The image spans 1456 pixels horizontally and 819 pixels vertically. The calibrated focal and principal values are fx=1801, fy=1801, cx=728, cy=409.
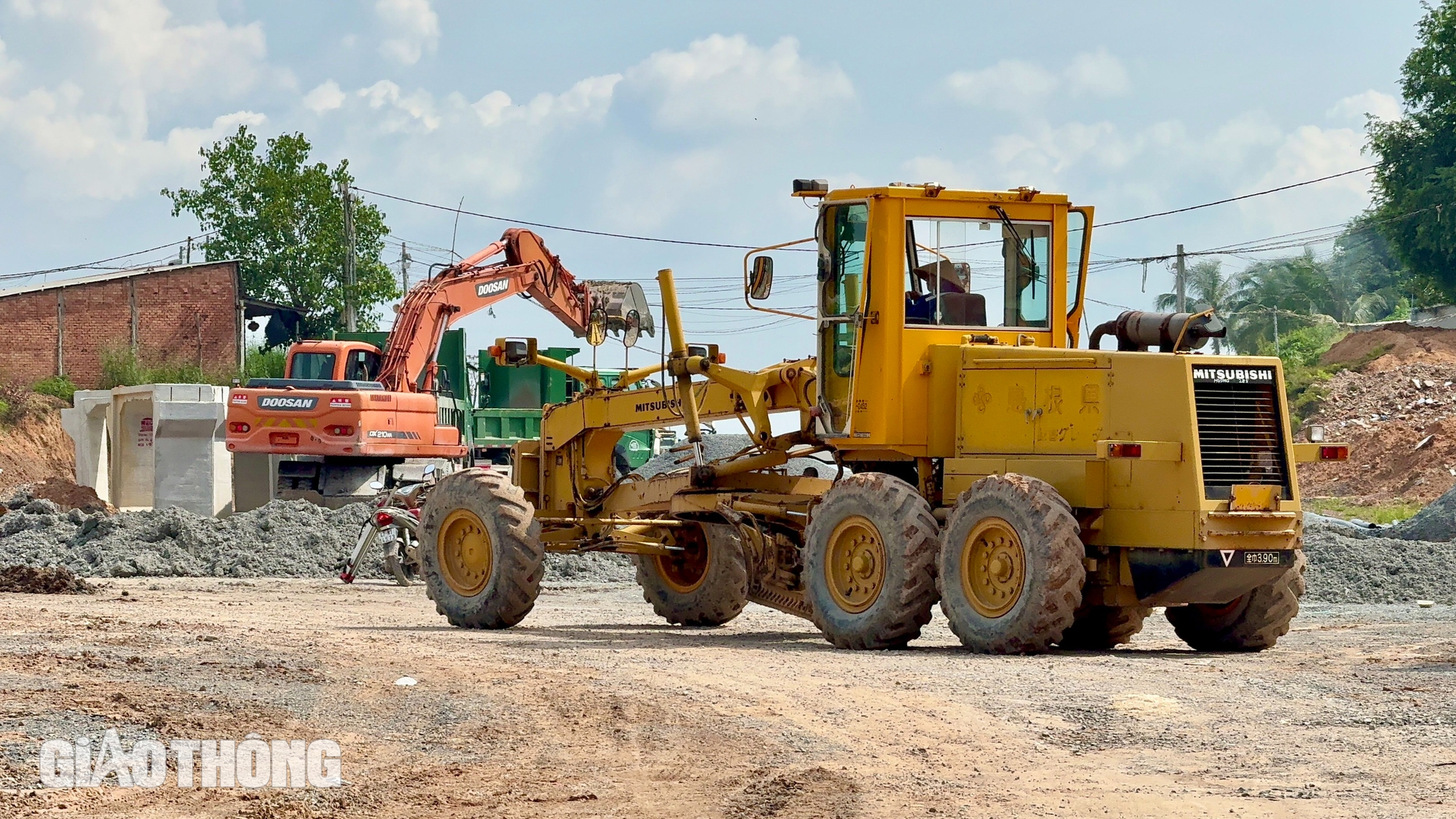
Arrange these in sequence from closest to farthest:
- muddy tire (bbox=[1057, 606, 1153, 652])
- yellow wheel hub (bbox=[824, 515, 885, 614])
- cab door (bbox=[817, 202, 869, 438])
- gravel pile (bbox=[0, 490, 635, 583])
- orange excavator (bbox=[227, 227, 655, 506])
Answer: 1. yellow wheel hub (bbox=[824, 515, 885, 614])
2. muddy tire (bbox=[1057, 606, 1153, 652])
3. cab door (bbox=[817, 202, 869, 438])
4. gravel pile (bbox=[0, 490, 635, 583])
5. orange excavator (bbox=[227, 227, 655, 506])

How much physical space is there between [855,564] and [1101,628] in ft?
6.61

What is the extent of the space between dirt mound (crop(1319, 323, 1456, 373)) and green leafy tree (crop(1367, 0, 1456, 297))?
1650mm

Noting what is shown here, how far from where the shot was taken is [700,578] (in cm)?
1658

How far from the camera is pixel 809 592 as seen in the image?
545 inches

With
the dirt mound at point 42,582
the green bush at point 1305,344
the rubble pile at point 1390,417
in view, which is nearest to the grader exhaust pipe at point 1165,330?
the dirt mound at point 42,582

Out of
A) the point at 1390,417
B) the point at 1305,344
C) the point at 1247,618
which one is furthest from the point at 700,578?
the point at 1305,344

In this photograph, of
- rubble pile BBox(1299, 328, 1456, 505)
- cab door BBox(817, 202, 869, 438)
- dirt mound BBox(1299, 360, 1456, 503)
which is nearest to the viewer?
cab door BBox(817, 202, 869, 438)

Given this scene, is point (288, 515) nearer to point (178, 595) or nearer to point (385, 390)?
point (385, 390)

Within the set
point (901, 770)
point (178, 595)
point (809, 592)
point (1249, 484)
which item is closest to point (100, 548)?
point (178, 595)

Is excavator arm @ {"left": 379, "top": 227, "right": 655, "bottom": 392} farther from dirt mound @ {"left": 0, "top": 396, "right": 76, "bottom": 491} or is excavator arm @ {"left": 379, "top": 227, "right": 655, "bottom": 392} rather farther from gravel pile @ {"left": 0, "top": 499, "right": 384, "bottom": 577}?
dirt mound @ {"left": 0, "top": 396, "right": 76, "bottom": 491}

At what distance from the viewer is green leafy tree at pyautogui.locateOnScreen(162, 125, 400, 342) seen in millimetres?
62281

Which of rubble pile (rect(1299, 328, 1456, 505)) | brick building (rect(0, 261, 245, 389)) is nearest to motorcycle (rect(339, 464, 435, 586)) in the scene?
rubble pile (rect(1299, 328, 1456, 505))

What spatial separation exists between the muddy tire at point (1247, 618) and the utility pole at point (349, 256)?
40.8 metres

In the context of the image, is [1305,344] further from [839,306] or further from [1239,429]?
[1239,429]
